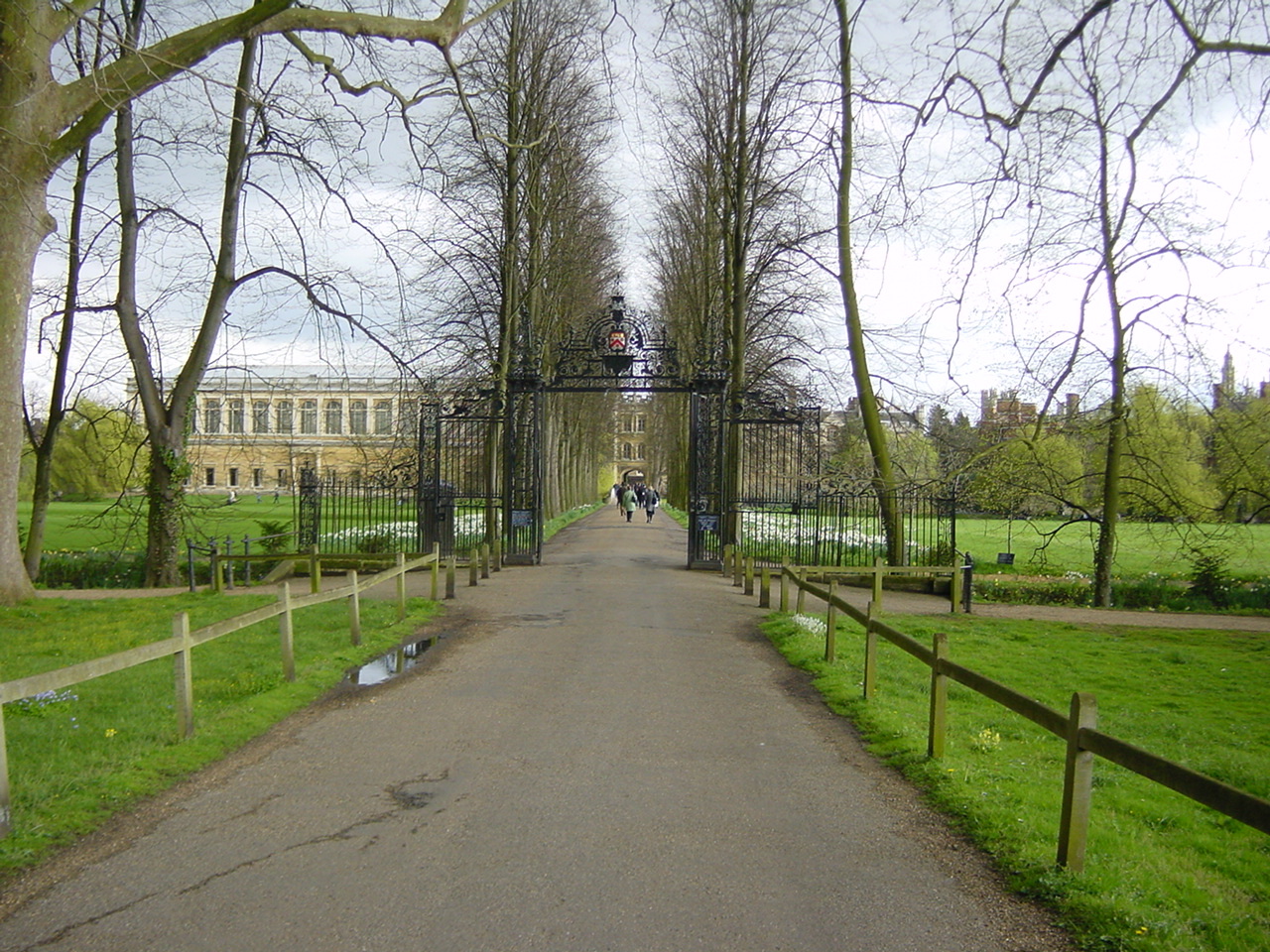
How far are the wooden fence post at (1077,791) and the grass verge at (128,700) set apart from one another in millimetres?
4851

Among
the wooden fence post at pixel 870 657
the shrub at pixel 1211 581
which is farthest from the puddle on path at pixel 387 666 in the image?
the shrub at pixel 1211 581

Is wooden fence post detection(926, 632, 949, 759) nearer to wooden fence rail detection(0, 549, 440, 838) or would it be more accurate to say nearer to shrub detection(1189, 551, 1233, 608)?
wooden fence rail detection(0, 549, 440, 838)

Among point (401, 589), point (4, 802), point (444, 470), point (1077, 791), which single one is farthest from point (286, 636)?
point (444, 470)

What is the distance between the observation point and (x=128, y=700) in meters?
8.52

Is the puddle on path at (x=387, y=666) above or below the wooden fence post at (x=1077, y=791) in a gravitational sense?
below

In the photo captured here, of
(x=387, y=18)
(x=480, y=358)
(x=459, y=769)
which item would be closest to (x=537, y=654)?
(x=459, y=769)

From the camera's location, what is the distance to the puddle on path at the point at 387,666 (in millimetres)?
9625

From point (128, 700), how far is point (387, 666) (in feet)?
8.19

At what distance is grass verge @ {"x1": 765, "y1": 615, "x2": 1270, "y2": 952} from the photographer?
172 inches

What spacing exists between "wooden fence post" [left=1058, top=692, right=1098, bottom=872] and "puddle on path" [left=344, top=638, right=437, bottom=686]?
641 cm

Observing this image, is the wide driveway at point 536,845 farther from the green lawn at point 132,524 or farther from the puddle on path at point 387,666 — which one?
the green lawn at point 132,524

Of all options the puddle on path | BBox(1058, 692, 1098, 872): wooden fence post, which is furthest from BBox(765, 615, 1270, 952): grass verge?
the puddle on path

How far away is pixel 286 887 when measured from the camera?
175 inches

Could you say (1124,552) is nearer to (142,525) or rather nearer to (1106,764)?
(142,525)
